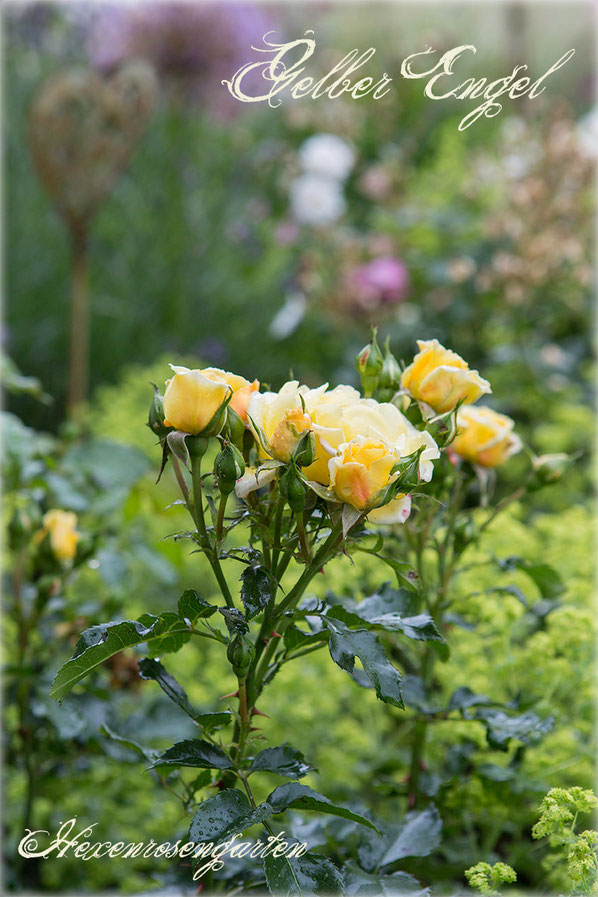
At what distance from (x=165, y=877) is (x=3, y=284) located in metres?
2.58

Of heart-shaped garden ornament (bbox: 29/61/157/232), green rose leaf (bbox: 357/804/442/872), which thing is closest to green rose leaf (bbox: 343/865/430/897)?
green rose leaf (bbox: 357/804/442/872)

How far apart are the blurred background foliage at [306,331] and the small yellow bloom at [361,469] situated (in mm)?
264

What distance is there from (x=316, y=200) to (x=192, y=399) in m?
2.42

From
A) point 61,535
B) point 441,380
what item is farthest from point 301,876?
point 61,535

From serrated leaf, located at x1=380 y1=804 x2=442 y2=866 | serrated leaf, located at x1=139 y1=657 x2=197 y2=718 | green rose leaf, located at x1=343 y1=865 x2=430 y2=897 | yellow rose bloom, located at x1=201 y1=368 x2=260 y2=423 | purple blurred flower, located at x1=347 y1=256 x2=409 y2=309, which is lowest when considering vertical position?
purple blurred flower, located at x1=347 y1=256 x2=409 y2=309

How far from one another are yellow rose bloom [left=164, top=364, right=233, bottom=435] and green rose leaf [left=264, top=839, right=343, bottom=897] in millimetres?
298

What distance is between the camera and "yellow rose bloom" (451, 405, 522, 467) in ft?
2.61

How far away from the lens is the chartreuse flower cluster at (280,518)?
1.91 ft

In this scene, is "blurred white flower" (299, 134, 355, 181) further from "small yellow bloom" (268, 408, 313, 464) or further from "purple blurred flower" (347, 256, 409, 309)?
"small yellow bloom" (268, 408, 313, 464)

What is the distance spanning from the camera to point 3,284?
3016 millimetres

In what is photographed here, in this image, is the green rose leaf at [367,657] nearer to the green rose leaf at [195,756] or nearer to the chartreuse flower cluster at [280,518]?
the chartreuse flower cluster at [280,518]

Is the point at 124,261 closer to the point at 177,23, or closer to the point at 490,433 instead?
the point at 177,23

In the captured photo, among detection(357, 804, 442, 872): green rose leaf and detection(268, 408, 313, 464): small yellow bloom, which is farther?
detection(357, 804, 442, 872): green rose leaf

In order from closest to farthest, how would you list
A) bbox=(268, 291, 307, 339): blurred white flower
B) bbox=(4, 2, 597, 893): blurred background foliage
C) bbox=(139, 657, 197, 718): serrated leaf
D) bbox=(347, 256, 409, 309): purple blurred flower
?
bbox=(139, 657, 197, 718): serrated leaf, bbox=(4, 2, 597, 893): blurred background foliage, bbox=(347, 256, 409, 309): purple blurred flower, bbox=(268, 291, 307, 339): blurred white flower
